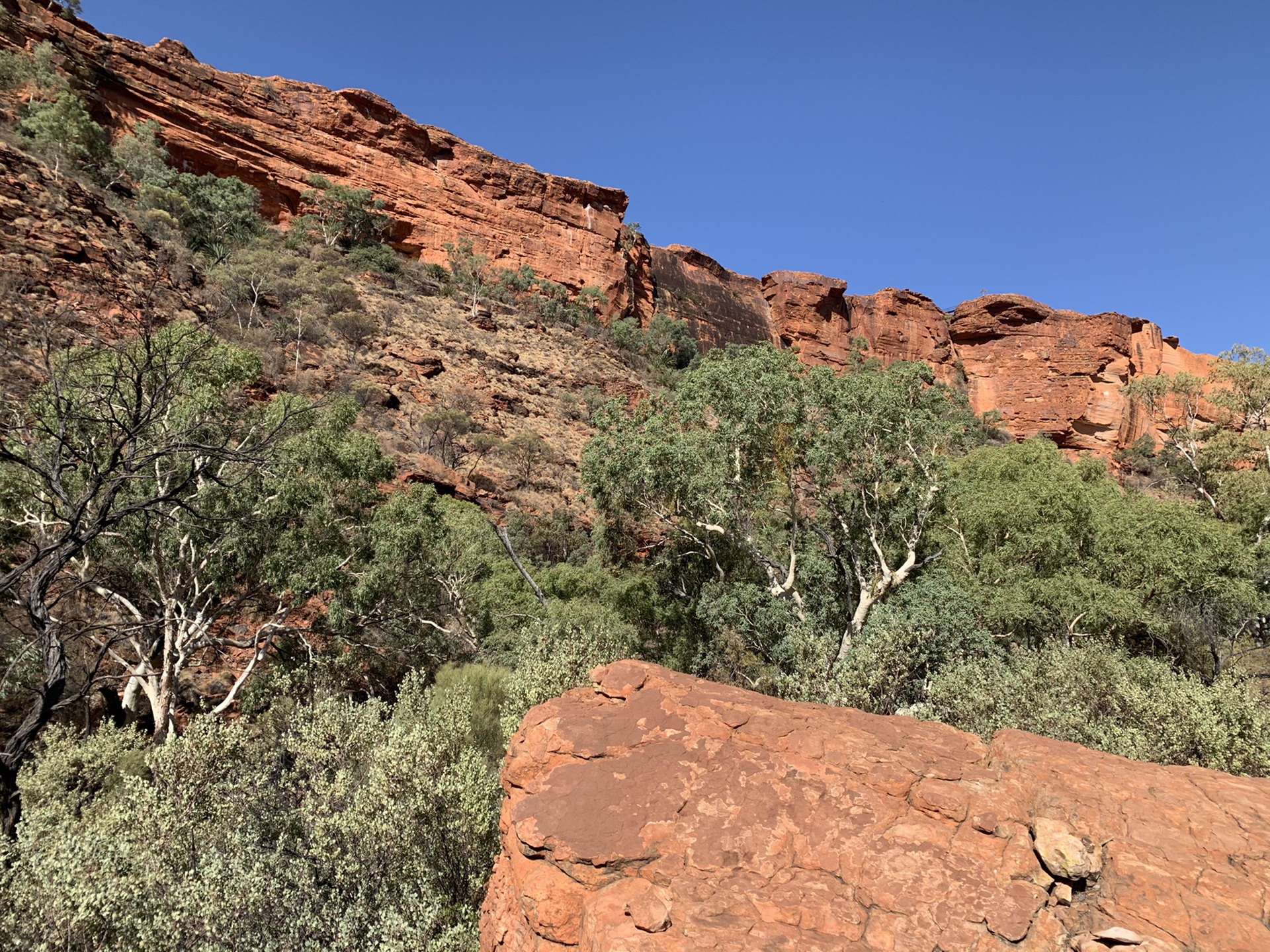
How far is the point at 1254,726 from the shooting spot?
6.69m

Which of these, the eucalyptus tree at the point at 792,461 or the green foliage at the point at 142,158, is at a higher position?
the green foliage at the point at 142,158

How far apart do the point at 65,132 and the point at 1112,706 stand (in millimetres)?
38144

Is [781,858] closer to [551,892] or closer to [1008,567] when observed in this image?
[551,892]

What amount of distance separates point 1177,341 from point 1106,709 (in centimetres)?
6610

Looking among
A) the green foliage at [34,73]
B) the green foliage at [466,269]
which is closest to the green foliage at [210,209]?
the green foliage at [34,73]

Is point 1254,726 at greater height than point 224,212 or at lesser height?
lesser

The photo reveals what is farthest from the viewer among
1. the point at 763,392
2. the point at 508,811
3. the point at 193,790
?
the point at 763,392

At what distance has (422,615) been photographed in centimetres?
1300

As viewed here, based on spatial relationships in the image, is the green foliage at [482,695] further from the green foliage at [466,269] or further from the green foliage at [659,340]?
the green foliage at [659,340]

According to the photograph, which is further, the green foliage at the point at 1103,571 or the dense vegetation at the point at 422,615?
the green foliage at the point at 1103,571

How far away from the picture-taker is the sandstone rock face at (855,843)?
3.07 meters

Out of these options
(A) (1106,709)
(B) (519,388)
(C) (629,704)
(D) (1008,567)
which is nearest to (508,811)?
(C) (629,704)

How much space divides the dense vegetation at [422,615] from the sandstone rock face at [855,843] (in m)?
1.56

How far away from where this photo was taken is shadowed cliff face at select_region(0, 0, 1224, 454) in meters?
34.8
